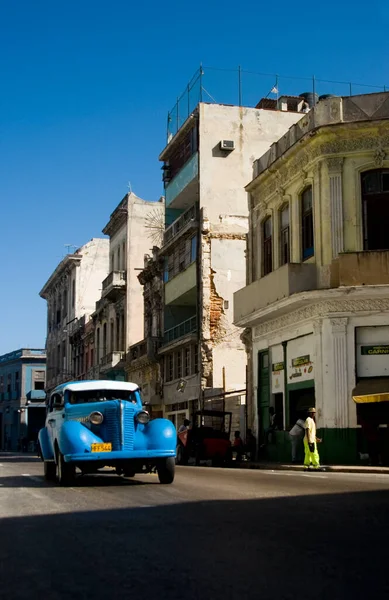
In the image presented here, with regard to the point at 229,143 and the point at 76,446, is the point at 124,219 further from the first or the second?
the point at 76,446

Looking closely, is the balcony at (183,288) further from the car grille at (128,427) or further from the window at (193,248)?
the car grille at (128,427)

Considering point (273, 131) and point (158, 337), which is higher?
point (273, 131)

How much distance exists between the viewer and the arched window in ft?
81.3

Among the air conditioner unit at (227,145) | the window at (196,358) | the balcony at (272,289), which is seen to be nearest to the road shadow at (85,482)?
the balcony at (272,289)

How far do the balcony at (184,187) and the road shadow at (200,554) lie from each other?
30294 millimetres

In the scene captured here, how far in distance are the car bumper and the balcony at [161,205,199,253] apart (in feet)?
80.5

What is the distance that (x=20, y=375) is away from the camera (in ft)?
275

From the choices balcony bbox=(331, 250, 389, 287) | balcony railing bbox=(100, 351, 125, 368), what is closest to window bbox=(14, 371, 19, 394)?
balcony railing bbox=(100, 351, 125, 368)

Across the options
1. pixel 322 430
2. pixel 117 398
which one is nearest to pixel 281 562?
pixel 117 398

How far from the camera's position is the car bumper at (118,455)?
1397 centimetres

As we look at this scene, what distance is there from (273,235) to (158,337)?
15234mm

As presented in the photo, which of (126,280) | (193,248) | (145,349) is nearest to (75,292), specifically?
(126,280)

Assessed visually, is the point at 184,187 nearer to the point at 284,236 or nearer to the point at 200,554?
the point at 284,236

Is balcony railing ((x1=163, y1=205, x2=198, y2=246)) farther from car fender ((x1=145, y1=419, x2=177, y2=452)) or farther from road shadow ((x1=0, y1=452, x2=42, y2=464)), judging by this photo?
car fender ((x1=145, y1=419, x2=177, y2=452))
